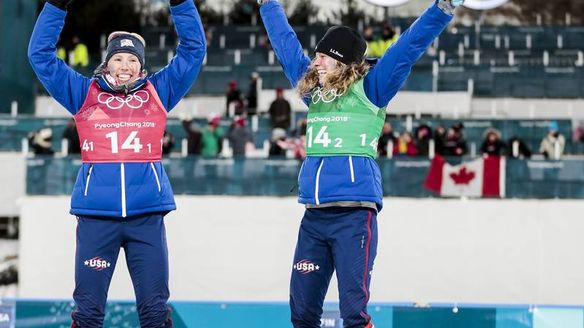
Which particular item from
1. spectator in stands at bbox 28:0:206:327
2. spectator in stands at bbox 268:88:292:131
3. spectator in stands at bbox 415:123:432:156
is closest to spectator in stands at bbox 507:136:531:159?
spectator in stands at bbox 415:123:432:156

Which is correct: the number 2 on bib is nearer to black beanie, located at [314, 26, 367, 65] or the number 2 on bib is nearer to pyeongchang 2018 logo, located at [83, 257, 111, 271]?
black beanie, located at [314, 26, 367, 65]

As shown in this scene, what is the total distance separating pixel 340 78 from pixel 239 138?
934 cm

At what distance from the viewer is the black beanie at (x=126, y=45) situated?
6.07m

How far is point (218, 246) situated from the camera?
1431 cm

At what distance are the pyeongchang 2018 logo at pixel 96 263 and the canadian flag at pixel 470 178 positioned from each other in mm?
8583

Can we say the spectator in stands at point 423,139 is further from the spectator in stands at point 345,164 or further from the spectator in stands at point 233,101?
the spectator in stands at point 345,164

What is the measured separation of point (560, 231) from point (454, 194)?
1313 mm

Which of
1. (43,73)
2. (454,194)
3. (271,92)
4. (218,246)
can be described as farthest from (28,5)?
(43,73)

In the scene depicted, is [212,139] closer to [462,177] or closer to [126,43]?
[462,177]

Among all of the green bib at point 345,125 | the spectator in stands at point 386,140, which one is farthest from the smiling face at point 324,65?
the spectator in stands at point 386,140

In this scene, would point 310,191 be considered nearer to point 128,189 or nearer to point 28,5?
point 128,189

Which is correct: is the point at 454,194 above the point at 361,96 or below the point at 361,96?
below

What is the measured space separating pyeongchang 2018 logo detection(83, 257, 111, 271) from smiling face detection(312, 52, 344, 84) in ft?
4.76

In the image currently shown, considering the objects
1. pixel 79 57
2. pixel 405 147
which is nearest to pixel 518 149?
pixel 405 147
